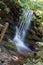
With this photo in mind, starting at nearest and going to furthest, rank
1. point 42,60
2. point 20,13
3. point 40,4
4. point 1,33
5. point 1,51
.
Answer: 1. point 42,60
2. point 1,51
3. point 1,33
4. point 20,13
5. point 40,4

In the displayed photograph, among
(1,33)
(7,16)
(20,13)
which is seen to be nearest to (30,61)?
(1,33)

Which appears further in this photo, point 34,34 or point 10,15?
point 34,34

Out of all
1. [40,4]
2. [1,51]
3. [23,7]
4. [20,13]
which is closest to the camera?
[1,51]

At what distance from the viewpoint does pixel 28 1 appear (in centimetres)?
1171

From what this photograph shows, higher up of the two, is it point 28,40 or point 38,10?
point 38,10

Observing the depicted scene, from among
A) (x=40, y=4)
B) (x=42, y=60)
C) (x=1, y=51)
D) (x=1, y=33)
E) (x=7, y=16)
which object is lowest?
(x=42, y=60)

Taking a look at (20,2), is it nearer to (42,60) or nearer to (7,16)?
(7,16)

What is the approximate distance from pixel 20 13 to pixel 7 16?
124 centimetres

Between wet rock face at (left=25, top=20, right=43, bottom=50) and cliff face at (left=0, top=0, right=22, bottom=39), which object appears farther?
wet rock face at (left=25, top=20, right=43, bottom=50)

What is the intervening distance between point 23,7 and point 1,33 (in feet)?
10.4

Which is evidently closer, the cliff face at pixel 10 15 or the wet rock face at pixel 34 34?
the cliff face at pixel 10 15

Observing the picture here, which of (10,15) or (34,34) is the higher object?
(10,15)

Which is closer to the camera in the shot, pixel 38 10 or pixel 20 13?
pixel 20 13

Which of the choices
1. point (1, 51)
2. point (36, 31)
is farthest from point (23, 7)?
point (1, 51)
